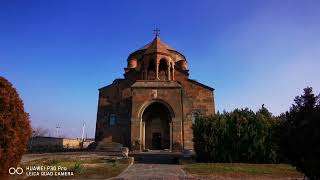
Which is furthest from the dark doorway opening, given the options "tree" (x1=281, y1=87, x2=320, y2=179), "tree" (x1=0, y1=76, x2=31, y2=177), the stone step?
"tree" (x1=281, y1=87, x2=320, y2=179)

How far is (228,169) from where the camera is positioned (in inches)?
592

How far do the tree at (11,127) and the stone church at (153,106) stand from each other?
16.8 metres

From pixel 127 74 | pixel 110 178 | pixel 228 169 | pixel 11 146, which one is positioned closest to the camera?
pixel 11 146

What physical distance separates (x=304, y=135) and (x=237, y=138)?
1132cm

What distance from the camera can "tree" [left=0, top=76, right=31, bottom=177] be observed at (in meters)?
8.51

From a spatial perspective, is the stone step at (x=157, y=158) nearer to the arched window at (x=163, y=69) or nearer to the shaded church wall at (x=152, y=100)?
the shaded church wall at (x=152, y=100)

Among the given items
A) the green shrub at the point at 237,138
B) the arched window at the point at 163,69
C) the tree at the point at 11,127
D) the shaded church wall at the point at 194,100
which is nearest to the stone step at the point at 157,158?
the green shrub at the point at 237,138

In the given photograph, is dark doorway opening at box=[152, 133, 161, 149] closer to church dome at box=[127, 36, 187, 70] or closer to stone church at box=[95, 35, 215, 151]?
stone church at box=[95, 35, 215, 151]

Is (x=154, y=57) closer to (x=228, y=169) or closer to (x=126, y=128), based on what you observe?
(x=126, y=128)

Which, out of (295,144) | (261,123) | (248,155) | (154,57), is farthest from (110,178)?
(154,57)

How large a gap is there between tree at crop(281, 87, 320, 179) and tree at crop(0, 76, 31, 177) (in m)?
7.69

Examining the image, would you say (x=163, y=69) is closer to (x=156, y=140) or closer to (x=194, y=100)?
(x=194, y=100)

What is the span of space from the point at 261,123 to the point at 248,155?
220cm

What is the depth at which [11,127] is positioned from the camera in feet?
28.8
